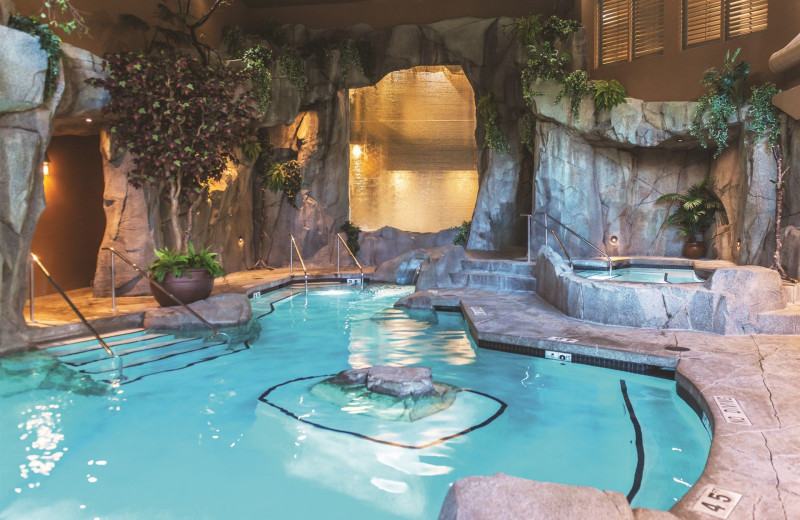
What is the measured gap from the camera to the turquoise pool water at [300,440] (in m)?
3.46

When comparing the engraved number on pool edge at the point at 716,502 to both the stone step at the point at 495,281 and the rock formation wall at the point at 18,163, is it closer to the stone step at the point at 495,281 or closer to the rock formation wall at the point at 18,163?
the rock formation wall at the point at 18,163

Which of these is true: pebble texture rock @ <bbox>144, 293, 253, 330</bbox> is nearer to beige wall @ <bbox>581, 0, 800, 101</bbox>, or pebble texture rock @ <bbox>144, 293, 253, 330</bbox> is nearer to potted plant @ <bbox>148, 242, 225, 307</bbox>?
potted plant @ <bbox>148, 242, 225, 307</bbox>

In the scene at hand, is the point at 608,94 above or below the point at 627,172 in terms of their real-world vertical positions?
above

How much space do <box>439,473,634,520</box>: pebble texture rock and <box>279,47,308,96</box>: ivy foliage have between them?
12.6 metres

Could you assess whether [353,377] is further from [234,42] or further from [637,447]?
[234,42]

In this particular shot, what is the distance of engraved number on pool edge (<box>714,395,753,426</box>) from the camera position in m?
3.72

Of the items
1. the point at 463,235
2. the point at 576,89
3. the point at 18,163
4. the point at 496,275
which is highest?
the point at 576,89

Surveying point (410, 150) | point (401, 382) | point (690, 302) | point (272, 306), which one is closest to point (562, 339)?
point (690, 302)

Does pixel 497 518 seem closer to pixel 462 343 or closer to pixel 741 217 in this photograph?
pixel 462 343


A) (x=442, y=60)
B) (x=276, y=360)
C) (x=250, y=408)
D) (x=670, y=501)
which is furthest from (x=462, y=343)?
(x=442, y=60)

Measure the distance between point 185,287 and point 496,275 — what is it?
17.1 feet

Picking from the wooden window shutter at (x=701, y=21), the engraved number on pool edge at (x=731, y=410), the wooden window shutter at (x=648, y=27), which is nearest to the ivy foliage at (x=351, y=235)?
the wooden window shutter at (x=648, y=27)

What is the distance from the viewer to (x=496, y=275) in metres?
10.7

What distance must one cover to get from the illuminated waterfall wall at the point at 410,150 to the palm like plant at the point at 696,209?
6.22 meters
